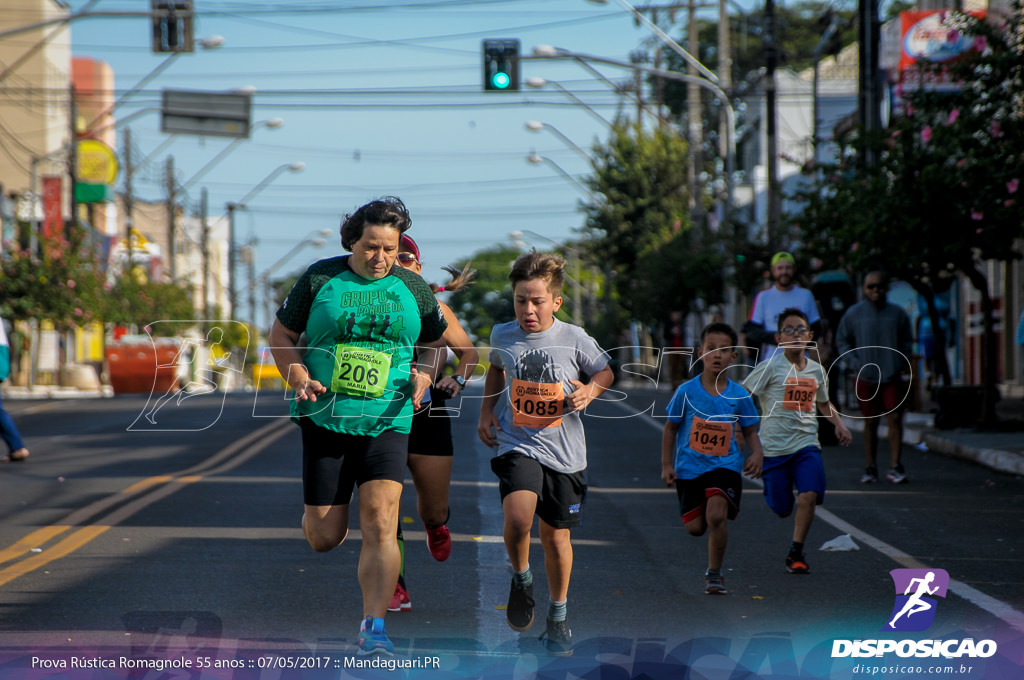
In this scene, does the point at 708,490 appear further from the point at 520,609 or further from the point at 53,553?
the point at 53,553

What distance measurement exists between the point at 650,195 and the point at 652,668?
146 feet

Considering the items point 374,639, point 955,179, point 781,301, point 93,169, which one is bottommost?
point 374,639

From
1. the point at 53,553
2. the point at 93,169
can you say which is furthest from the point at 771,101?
the point at 93,169

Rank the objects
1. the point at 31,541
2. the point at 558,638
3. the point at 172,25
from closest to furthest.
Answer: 1. the point at 558,638
2. the point at 31,541
3. the point at 172,25

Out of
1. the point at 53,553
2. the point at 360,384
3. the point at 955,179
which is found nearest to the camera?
the point at 360,384

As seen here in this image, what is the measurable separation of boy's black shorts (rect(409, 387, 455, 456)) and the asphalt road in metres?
0.78

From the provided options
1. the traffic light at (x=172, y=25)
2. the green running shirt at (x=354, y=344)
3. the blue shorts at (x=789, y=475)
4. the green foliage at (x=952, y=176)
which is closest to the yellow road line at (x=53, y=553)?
the green running shirt at (x=354, y=344)

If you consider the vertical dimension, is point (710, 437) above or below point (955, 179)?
below

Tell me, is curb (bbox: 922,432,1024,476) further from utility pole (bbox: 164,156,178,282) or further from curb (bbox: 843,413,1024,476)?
utility pole (bbox: 164,156,178,282)

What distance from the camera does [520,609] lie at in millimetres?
6160

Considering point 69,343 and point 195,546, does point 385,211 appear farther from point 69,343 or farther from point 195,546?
point 69,343

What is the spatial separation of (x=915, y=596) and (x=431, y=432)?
265 cm

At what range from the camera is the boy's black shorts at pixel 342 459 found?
19.4 feet

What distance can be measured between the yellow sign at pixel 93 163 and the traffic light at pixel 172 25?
37.4m
